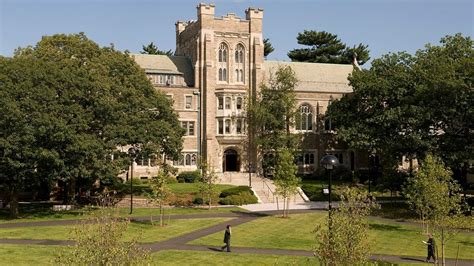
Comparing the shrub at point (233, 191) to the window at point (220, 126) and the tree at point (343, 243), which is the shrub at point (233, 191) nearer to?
the window at point (220, 126)

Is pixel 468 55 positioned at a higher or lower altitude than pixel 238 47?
lower

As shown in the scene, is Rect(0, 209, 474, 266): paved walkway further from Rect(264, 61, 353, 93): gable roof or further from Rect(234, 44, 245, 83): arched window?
Rect(264, 61, 353, 93): gable roof

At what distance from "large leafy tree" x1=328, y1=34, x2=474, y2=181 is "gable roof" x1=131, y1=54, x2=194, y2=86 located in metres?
20.5

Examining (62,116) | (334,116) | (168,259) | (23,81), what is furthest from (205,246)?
(334,116)

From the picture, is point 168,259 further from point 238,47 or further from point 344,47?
point 344,47

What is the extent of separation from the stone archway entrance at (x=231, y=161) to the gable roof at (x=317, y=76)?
36.4 feet

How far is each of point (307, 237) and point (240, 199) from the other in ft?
57.4

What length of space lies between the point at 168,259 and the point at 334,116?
119 feet

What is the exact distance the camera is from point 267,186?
188 feet

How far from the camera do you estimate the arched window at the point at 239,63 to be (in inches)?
2589

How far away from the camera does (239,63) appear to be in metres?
65.9

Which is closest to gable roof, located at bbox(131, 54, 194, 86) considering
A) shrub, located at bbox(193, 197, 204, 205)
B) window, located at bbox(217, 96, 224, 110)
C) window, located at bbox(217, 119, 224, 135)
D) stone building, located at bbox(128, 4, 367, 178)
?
stone building, located at bbox(128, 4, 367, 178)

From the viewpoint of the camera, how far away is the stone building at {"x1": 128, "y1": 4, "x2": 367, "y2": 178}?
63.9 metres

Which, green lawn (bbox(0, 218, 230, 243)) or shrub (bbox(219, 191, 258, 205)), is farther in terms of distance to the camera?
shrub (bbox(219, 191, 258, 205))
